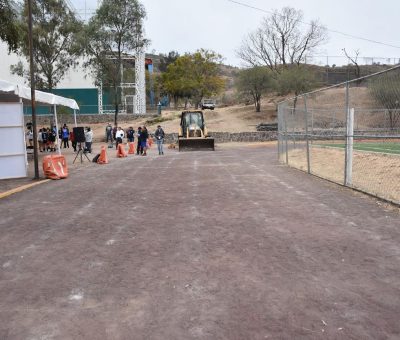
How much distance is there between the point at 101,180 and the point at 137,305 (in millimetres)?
9477

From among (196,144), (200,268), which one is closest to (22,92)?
(200,268)

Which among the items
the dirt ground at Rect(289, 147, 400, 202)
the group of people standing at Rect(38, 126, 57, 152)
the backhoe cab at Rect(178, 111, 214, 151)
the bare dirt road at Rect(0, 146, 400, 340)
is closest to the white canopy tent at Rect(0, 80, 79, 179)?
the bare dirt road at Rect(0, 146, 400, 340)

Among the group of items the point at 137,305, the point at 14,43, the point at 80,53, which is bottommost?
Result: the point at 137,305

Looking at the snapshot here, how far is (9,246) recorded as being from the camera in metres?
6.11

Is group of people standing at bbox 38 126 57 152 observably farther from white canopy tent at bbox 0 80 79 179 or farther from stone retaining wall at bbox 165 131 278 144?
white canopy tent at bbox 0 80 79 179

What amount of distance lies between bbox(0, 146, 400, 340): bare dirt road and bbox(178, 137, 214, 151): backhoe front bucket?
18844mm

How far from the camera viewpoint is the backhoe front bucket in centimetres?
2853

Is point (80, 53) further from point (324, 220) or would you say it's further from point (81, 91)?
point (324, 220)

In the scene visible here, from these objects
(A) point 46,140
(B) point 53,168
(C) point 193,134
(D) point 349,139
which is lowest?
(B) point 53,168

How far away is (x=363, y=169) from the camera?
1490cm

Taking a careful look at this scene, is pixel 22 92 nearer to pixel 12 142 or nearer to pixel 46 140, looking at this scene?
pixel 12 142

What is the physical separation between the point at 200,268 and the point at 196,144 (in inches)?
935

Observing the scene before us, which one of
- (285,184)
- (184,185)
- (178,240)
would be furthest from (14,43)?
(178,240)

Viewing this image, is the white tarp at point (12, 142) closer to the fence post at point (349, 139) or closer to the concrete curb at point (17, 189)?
the concrete curb at point (17, 189)
